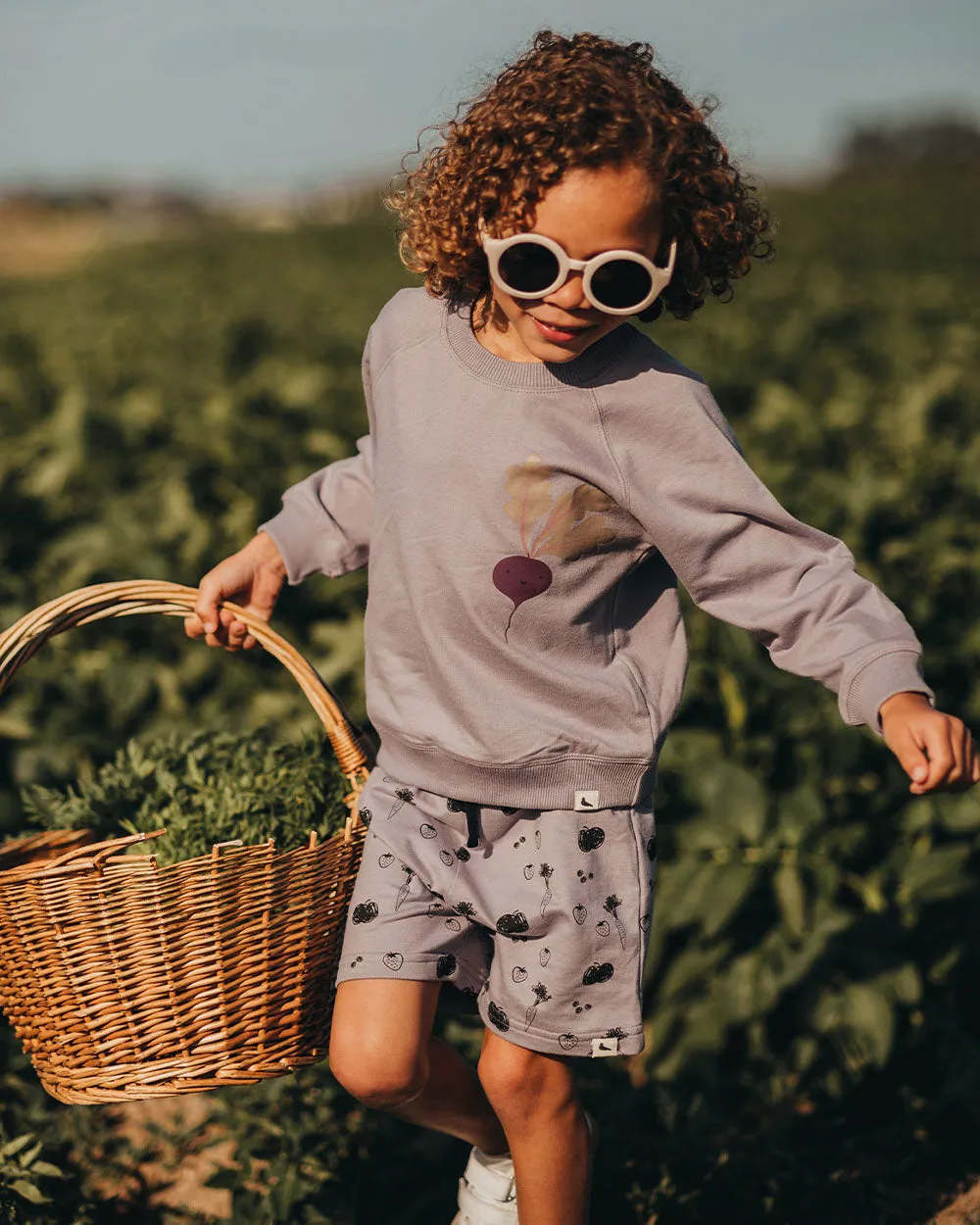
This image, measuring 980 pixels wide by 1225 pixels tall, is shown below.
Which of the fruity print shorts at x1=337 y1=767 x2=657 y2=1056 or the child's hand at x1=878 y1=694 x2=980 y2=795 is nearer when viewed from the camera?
the child's hand at x1=878 y1=694 x2=980 y2=795

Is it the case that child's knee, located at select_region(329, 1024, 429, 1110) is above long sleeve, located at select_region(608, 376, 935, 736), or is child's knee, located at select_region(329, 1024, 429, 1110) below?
below

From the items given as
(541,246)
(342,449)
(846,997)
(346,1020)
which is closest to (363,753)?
(346,1020)

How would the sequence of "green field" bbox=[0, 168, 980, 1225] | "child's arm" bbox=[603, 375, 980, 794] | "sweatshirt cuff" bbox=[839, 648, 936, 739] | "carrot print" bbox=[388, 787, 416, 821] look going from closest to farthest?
"sweatshirt cuff" bbox=[839, 648, 936, 739] < "child's arm" bbox=[603, 375, 980, 794] < "carrot print" bbox=[388, 787, 416, 821] < "green field" bbox=[0, 168, 980, 1225]

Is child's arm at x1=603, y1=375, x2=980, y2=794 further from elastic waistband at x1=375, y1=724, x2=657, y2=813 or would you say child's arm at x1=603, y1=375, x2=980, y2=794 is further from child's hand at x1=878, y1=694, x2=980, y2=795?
elastic waistband at x1=375, y1=724, x2=657, y2=813

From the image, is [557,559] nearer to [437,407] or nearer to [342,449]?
[437,407]

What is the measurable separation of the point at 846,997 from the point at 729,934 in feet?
1.02

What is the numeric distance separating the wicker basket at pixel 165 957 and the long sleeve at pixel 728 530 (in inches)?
27.1

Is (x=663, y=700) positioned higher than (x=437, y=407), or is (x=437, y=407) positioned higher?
(x=437, y=407)

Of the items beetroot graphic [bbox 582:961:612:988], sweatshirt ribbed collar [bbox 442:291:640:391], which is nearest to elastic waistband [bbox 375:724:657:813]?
beetroot graphic [bbox 582:961:612:988]

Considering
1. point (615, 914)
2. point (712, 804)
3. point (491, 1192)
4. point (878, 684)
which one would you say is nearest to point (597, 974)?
point (615, 914)

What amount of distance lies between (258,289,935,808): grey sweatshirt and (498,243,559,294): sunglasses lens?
174mm

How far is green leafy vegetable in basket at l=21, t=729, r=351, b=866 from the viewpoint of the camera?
230 centimetres

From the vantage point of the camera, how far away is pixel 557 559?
2070 mm

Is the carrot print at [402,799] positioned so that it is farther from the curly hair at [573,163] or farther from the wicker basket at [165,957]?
the curly hair at [573,163]
